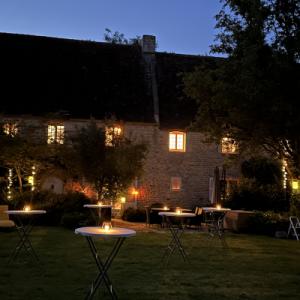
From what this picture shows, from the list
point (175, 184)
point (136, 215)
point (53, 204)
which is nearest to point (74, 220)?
point (53, 204)

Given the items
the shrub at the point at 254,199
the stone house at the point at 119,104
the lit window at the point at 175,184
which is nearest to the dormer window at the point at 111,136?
the stone house at the point at 119,104

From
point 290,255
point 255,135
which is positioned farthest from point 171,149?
point 290,255

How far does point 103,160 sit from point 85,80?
8.14 metres

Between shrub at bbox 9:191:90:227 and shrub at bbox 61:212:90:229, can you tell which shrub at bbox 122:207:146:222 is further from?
shrub at bbox 61:212:90:229

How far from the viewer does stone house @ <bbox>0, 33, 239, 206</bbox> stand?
83.8ft

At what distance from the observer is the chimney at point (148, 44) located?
1166 inches

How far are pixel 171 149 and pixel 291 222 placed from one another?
32.9 ft

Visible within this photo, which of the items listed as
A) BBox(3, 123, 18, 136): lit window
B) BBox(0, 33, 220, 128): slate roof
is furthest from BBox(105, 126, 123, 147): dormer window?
BBox(3, 123, 18, 136): lit window

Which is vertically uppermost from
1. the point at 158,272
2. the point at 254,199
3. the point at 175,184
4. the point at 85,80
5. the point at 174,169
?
the point at 85,80

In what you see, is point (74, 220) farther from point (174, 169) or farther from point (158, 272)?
point (158, 272)

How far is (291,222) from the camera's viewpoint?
17.8 metres

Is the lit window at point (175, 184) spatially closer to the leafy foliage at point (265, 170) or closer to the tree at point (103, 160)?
the leafy foliage at point (265, 170)

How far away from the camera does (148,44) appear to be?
29688 millimetres

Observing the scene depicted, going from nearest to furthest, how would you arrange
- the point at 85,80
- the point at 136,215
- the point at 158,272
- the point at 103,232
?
1. the point at 103,232
2. the point at 158,272
3. the point at 136,215
4. the point at 85,80
